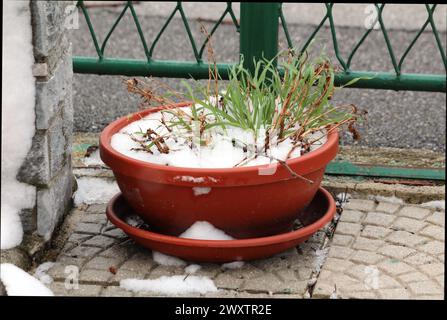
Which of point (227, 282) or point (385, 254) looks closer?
point (227, 282)

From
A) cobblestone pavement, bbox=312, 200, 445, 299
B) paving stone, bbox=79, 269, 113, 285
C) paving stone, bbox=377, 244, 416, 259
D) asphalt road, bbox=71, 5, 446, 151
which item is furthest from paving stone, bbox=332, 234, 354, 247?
asphalt road, bbox=71, 5, 446, 151

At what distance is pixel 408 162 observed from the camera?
3.97m

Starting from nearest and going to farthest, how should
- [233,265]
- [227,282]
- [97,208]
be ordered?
[227,282] < [233,265] < [97,208]

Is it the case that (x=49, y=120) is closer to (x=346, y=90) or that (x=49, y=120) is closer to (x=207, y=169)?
(x=207, y=169)

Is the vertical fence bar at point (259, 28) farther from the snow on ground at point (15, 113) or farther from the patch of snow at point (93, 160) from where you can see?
the snow on ground at point (15, 113)

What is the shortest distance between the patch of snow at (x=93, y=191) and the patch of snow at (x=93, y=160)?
150 mm

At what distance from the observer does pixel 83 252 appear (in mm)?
3244

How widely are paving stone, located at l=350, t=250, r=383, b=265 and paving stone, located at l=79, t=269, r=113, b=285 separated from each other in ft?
2.78

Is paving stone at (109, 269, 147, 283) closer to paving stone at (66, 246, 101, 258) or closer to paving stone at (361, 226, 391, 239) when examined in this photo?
paving stone at (66, 246, 101, 258)

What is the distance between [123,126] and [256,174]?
0.69 meters

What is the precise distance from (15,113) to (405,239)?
1452mm

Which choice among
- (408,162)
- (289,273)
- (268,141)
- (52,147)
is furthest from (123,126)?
(408,162)

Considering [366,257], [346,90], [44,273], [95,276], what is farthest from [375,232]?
[346,90]

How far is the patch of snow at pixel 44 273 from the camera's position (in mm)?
3051
